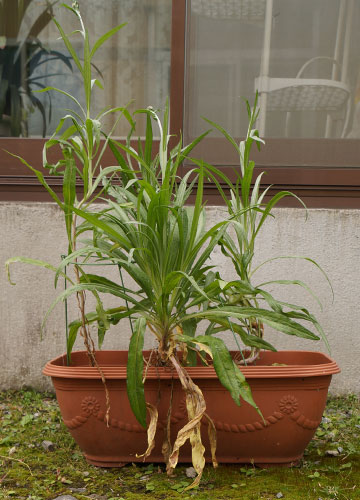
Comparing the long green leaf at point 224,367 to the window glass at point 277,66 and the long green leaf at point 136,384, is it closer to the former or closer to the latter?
the long green leaf at point 136,384

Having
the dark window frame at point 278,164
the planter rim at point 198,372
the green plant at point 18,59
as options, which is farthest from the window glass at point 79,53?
the planter rim at point 198,372

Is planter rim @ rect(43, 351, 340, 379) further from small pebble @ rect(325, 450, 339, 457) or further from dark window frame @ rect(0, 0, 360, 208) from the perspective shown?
dark window frame @ rect(0, 0, 360, 208)

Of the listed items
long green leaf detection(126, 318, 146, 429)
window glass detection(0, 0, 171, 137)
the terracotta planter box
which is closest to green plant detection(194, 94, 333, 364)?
the terracotta planter box

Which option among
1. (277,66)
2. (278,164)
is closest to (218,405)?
(278,164)

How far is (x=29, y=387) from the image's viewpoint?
9.43 feet

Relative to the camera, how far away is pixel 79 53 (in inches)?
117

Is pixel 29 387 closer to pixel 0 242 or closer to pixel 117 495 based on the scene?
pixel 0 242

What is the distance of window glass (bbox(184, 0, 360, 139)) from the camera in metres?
2.88

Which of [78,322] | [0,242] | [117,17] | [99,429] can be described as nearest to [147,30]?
[117,17]

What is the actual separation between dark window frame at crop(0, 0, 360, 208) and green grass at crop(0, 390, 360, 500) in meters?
1.05

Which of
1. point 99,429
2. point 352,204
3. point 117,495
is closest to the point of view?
point 117,495

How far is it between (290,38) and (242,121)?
16.8 inches

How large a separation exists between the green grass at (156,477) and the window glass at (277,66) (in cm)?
140

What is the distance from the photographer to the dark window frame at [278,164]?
2.82m
